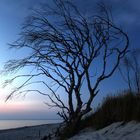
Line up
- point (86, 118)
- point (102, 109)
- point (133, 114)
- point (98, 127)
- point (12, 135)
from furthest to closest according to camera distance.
A: point (12, 135) → point (86, 118) → point (102, 109) → point (98, 127) → point (133, 114)

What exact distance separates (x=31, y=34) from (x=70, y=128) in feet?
12.6

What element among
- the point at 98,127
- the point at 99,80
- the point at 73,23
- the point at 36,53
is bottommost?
the point at 98,127

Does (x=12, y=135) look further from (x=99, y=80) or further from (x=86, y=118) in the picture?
(x=99, y=80)

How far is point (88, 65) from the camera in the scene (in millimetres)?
13891

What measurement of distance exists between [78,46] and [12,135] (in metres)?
6.40

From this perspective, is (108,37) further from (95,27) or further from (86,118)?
(86,118)

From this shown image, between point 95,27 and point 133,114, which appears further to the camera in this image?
point 95,27

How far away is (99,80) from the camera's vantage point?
13539 millimetres

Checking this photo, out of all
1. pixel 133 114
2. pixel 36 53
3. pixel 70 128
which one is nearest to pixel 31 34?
pixel 36 53

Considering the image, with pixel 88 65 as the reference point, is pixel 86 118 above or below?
below

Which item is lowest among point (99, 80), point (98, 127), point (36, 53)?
point (98, 127)

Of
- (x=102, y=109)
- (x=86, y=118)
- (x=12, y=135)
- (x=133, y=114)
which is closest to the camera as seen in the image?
(x=133, y=114)

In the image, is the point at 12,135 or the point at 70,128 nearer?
the point at 70,128

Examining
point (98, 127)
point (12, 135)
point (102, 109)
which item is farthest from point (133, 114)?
point (12, 135)
